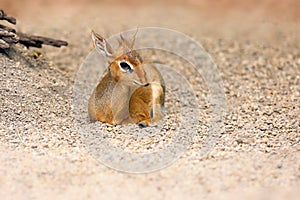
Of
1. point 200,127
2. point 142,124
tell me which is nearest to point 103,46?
point 142,124

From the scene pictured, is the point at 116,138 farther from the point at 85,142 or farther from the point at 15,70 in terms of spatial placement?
the point at 15,70

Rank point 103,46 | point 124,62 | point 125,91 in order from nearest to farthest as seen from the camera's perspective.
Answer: point 124,62, point 103,46, point 125,91

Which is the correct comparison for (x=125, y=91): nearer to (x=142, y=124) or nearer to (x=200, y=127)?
(x=142, y=124)

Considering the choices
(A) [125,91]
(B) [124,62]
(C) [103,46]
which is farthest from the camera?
(A) [125,91]

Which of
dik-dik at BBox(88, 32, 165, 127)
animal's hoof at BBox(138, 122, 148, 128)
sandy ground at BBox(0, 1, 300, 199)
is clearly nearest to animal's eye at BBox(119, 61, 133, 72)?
dik-dik at BBox(88, 32, 165, 127)

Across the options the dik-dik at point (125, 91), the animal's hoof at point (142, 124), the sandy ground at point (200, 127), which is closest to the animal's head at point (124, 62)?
the dik-dik at point (125, 91)

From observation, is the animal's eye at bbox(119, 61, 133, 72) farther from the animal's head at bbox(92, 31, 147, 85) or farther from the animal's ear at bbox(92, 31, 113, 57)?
the animal's ear at bbox(92, 31, 113, 57)

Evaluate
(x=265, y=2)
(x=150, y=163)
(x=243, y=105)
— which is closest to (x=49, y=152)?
(x=150, y=163)
